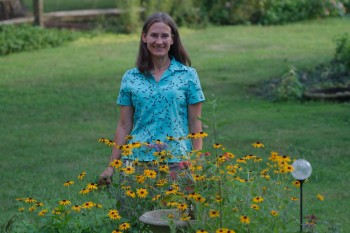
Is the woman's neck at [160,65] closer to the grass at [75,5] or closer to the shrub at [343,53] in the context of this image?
the shrub at [343,53]

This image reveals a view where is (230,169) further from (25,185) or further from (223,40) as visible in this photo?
(223,40)

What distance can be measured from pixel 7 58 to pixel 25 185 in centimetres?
873

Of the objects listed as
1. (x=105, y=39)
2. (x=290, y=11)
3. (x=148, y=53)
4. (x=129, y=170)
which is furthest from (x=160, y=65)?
(x=290, y=11)

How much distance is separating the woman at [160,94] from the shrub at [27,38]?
11607 mm

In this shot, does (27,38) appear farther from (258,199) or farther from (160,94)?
(258,199)

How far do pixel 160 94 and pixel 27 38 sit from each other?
12593 millimetres

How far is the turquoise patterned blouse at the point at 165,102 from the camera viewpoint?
5.88 metres

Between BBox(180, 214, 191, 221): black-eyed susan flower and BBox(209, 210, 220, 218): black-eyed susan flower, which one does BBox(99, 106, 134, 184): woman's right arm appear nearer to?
BBox(180, 214, 191, 221): black-eyed susan flower

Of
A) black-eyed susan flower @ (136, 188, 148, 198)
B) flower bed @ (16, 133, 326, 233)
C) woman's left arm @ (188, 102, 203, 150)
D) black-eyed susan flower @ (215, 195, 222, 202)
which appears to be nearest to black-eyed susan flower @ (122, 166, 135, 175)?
flower bed @ (16, 133, 326, 233)

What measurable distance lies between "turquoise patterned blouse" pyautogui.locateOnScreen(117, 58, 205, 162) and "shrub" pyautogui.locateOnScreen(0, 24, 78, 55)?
38.3ft

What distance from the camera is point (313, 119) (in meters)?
11.3

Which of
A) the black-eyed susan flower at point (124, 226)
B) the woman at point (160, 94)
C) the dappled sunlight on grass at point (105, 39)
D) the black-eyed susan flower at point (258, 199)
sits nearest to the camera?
the black-eyed susan flower at point (258, 199)

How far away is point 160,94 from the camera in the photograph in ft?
19.3

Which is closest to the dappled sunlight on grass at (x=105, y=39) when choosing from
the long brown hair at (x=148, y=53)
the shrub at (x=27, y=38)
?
the shrub at (x=27, y=38)
